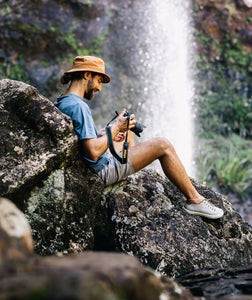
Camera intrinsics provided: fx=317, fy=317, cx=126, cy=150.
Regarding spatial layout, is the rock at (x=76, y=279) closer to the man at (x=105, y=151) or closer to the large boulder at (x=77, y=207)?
the large boulder at (x=77, y=207)

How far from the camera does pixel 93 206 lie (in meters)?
2.44

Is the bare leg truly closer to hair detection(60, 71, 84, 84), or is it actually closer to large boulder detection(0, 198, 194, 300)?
hair detection(60, 71, 84, 84)

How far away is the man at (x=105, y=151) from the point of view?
96.0 inches

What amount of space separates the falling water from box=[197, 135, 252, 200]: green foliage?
112 cm

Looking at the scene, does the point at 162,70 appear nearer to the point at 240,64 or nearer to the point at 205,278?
the point at 240,64

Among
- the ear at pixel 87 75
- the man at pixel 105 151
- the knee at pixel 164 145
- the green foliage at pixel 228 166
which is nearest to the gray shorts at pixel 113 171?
the man at pixel 105 151

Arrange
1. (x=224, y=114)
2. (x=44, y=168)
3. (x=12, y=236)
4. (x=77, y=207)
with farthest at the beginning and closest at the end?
(x=224, y=114) < (x=77, y=207) < (x=44, y=168) < (x=12, y=236)

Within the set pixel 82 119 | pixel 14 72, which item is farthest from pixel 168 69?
pixel 82 119

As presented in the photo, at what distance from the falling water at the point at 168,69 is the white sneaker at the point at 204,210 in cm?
607

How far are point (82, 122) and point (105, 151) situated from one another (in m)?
0.31

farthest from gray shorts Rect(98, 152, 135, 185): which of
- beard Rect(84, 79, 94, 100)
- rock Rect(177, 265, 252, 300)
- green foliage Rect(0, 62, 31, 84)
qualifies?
green foliage Rect(0, 62, 31, 84)

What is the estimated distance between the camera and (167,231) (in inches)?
98.9

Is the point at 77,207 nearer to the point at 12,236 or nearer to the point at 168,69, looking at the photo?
the point at 12,236

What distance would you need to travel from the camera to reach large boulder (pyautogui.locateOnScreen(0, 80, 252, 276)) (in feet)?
7.09
